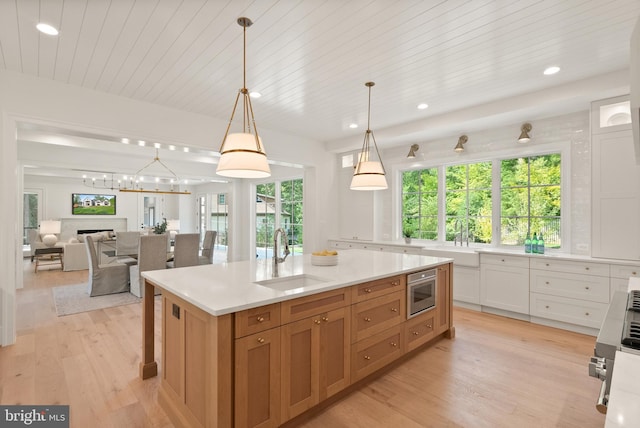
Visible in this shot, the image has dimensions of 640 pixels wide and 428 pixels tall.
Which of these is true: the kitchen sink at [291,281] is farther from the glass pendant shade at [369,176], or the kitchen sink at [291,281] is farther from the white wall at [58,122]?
the white wall at [58,122]

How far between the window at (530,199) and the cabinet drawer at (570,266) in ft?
1.87

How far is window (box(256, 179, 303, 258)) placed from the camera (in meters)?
7.49

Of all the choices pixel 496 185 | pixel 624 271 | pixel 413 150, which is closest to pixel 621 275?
pixel 624 271

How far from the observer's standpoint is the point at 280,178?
7770 millimetres

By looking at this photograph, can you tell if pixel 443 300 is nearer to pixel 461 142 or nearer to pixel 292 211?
pixel 461 142

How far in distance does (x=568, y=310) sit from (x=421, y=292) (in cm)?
200

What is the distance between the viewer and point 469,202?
4.99 meters

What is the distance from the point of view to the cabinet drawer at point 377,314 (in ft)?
7.73

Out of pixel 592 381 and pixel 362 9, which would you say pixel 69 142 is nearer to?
pixel 362 9

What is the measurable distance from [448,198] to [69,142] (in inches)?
256

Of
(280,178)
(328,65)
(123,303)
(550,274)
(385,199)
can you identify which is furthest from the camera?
(280,178)

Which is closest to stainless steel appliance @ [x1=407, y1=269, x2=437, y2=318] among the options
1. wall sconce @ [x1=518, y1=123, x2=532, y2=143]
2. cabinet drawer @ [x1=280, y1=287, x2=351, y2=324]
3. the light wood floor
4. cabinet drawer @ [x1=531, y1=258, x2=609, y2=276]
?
the light wood floor

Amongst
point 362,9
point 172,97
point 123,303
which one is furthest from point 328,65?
point 123,303

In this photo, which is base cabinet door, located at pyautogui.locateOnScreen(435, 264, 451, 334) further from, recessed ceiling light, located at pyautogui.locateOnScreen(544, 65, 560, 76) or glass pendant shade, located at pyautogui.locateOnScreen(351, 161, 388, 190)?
recessed ceiling light, located at pyautogui.locateOnScreen(544, 65, 560, 76)
